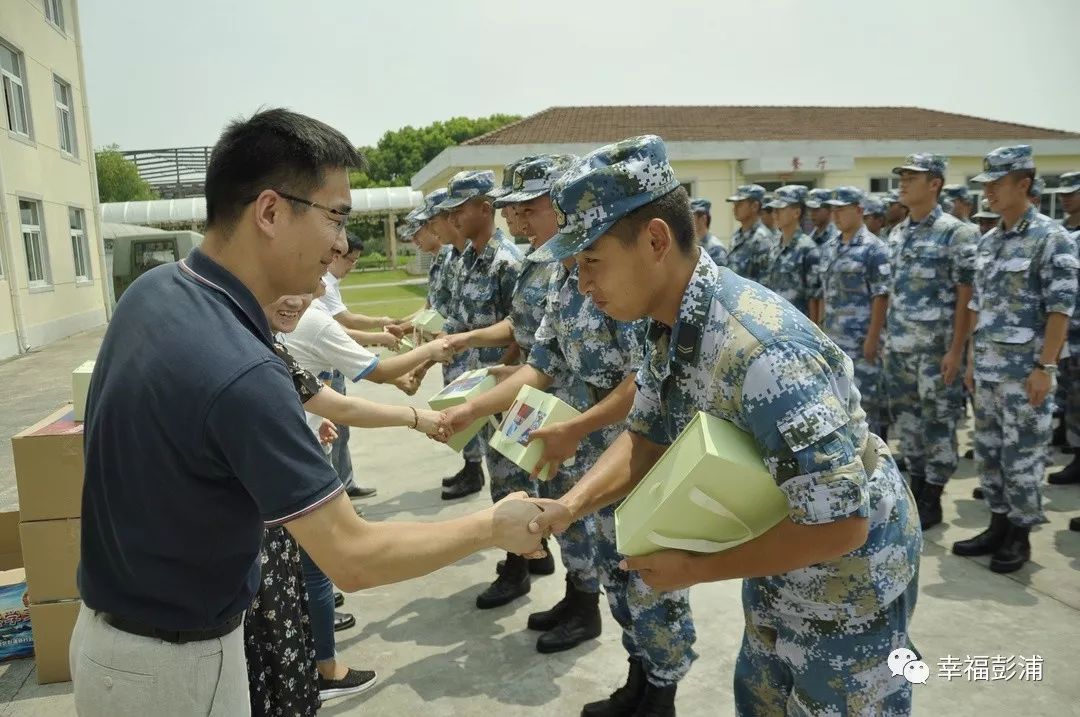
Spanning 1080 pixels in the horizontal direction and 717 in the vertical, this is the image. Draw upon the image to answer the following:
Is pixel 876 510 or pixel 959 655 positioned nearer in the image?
pixel 876 510

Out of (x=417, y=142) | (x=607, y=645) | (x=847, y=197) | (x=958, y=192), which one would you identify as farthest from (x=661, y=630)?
(x=417, y=142)

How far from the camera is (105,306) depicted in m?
21.0

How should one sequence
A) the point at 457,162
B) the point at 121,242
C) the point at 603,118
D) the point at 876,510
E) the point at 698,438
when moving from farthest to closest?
the point at 603,118 → the point at 457,162 → the point at 121,242 → the point at 876,510 → the point at 698,438

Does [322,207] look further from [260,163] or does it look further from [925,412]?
[925,412]

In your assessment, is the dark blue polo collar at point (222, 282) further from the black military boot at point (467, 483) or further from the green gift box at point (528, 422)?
the black military boot at point (467, 483)

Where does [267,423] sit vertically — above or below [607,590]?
above

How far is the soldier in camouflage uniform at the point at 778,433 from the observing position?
59.4 inches

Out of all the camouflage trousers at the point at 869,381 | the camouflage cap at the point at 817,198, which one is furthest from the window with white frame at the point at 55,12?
the camouflage trousers at the point at 869,381

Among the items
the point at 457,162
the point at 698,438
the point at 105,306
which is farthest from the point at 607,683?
the point at 105,306

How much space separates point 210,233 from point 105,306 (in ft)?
74.6

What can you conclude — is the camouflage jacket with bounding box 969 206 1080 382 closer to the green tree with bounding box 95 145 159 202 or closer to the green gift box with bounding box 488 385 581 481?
the green gift box with bounding box 488 385 581 481

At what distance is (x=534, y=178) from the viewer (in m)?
3.79

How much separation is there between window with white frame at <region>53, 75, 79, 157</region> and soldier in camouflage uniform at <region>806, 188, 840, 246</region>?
18.7 m

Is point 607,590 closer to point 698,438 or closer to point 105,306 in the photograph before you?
point 698,438
